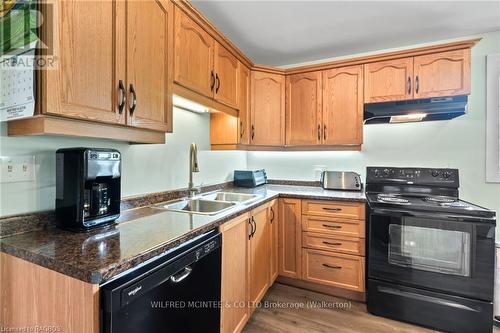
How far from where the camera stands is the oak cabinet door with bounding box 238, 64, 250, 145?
236cm

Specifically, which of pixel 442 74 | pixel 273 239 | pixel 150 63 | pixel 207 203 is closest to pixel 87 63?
pixel 150 63

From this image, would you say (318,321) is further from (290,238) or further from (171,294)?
(171,294)

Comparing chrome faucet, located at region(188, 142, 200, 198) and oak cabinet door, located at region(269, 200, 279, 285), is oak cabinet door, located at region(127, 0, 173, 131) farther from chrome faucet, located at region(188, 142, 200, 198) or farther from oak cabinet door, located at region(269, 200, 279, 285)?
oak cabinet door, located at region(269, 200, 279, 285)

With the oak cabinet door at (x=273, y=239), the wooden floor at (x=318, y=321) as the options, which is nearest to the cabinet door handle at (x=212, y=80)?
the oak cabinet door at (x=273, y=239)

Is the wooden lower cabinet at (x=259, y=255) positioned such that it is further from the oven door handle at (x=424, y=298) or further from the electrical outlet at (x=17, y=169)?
the electrical outlet at (x=17, y=169)

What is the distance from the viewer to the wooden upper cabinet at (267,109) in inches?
103

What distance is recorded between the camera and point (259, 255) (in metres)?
1.89

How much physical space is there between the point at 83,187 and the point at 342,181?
226 cm

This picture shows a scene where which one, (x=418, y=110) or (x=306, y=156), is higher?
(x=418, y=110)

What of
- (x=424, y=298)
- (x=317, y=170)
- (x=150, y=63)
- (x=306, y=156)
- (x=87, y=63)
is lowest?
(x=424, y=298)

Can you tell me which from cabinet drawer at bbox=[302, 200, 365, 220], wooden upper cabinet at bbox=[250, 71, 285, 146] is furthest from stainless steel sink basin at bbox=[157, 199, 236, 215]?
wooden upper cabinet at bbox=[250, 71, 285, 146]

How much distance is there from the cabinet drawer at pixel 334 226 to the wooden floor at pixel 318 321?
0.61m

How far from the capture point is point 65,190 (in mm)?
1059

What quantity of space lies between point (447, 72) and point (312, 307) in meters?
2.34
